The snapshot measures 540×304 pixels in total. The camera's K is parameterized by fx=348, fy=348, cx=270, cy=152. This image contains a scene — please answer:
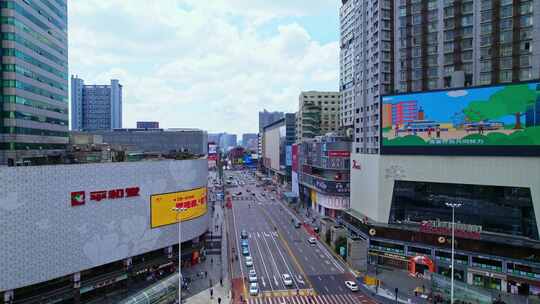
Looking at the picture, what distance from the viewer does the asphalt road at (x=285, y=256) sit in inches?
2108

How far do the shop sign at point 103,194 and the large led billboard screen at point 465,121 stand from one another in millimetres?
42399

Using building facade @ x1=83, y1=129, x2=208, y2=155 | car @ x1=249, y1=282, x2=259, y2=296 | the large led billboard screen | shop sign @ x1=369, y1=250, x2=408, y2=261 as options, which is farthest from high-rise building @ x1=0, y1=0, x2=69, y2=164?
building facade @ x1=83, y1=129, x2=208, y2=155

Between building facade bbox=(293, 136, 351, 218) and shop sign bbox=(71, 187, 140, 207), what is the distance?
191ft

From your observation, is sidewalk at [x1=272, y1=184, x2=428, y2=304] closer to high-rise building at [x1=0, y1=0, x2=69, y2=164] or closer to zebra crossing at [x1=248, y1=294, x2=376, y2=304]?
zebra crossing at [x1=248, y1=294, x2=376, y2=304]

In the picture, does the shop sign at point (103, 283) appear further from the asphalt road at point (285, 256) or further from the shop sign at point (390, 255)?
the shop sign at point (390, 255)

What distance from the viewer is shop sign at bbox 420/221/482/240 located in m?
52.3

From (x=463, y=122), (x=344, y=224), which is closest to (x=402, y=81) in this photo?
(x=463, y=122)

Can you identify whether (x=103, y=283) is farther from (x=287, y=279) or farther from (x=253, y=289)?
(x=287, y=279)

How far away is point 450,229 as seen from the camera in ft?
178

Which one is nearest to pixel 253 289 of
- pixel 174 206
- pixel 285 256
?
pixel 174 206

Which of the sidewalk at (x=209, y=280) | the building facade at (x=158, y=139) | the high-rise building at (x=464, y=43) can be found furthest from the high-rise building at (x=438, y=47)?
the building facade at (x=158, y=139)

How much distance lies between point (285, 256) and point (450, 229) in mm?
29359

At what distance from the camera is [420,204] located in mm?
60906

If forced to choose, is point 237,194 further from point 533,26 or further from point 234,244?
point 533,26
